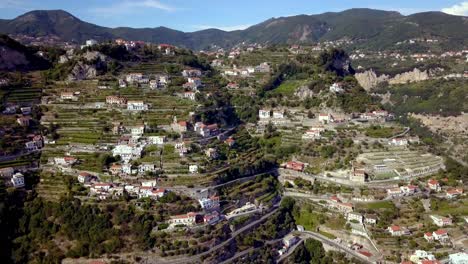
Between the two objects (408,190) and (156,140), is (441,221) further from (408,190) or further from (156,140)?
(156,140)

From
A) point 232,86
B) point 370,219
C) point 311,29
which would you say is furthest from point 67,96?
point 311,29

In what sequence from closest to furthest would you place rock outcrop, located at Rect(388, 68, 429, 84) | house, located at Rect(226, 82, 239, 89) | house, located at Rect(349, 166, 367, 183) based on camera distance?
house, located at Rect(349, 166, 367, 183), house, located at Rect(226, 82, 239, 89), rock outcrop, located at Rect(388, 68, 429, 84)

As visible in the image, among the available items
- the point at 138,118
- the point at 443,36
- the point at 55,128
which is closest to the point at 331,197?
the point at 138,118

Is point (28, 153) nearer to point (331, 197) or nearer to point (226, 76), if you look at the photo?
point (331, 197)

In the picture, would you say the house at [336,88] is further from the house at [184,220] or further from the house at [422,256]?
the house at [184,220]

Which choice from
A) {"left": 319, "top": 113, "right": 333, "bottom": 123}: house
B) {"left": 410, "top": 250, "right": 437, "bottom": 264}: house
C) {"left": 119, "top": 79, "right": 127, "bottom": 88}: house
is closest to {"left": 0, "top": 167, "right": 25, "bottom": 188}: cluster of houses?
Result: {"left": 119, "top": 79, "right": 127, "bottom": 88}: house

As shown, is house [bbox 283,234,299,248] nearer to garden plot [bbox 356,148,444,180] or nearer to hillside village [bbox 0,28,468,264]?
hillside village [bbox 0,28,468,264]
